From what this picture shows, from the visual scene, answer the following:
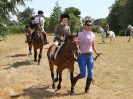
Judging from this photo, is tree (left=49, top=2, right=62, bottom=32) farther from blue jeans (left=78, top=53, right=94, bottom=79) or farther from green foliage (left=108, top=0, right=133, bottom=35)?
blue jeans (left=78, top=53, right=94, bottom=79)

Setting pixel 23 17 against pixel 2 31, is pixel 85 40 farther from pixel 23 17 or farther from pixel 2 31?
pixel 23 17

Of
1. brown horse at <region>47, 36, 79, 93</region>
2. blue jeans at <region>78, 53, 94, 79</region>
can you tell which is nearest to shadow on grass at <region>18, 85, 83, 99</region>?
brown horse at <region>47, 36, 79, 93</region>

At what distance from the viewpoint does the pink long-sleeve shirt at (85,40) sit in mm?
11711

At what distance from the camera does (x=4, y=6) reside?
23.3m

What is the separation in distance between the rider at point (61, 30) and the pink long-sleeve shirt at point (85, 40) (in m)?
1.29

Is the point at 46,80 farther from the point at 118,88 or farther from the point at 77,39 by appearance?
the point at 77,39

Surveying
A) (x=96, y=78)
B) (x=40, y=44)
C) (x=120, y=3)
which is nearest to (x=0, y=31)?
(x=40, y=44)

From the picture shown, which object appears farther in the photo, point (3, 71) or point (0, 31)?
point (0, 31)

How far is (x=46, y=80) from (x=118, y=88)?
283 centimetres

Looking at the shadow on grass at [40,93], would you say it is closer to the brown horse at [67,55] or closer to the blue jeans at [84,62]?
the brown horse at [67,55]

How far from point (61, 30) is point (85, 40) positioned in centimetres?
173

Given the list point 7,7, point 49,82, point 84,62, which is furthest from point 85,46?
point 7,7

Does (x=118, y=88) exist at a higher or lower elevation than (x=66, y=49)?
lower

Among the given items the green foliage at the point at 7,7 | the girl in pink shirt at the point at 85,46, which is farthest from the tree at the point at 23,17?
the girl in pink shirt at the point at 85,46
